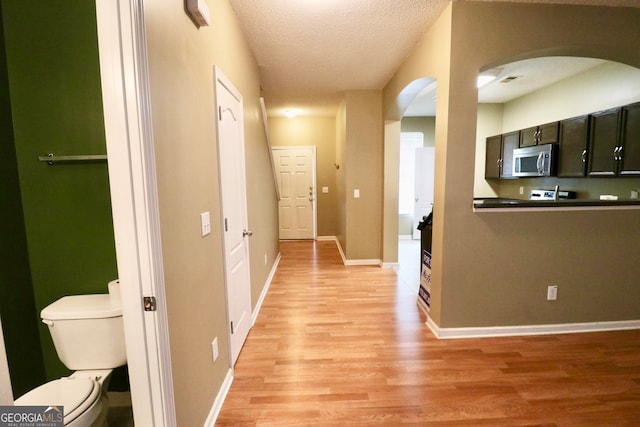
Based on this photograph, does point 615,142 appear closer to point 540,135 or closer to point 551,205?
point 540,135

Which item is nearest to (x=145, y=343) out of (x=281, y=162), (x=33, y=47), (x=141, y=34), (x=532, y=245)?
(x=141, y=34)

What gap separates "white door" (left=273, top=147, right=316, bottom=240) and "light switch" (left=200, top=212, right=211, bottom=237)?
467cm

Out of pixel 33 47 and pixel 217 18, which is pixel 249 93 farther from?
pixel 33 47

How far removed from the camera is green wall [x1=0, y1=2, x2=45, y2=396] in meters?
1.50

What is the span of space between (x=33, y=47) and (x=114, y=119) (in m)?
1.15

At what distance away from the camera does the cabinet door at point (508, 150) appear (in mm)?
4406

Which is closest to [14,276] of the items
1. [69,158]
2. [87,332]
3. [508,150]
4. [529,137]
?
[87,332]

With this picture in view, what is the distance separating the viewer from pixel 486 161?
203 inches

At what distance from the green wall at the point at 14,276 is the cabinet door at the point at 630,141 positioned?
4.96 metres

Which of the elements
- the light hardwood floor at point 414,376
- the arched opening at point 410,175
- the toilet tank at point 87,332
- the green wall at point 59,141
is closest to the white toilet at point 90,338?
the toilet tank at point 87,332

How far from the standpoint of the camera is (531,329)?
7.97 ft

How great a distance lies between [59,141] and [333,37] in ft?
7.45

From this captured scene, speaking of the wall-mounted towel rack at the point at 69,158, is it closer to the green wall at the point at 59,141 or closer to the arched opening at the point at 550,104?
the green wall at the point at 59,141

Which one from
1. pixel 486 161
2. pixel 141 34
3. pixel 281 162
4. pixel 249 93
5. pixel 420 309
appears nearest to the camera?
pixel 141 34
